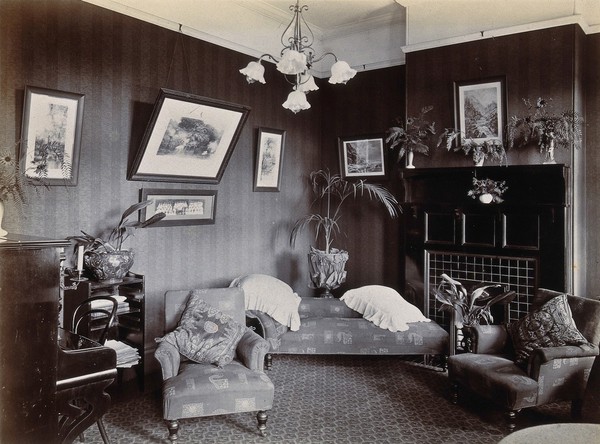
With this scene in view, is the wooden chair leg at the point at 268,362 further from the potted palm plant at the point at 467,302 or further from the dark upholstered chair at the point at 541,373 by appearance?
the dark upholstered chair at the point at 541,373

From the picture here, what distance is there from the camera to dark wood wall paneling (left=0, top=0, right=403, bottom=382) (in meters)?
3.99

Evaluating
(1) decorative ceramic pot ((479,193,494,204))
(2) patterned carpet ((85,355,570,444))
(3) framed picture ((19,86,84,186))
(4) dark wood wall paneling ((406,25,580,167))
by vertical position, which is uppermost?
(4) dark wood wall paneling ((406,25,580,167))

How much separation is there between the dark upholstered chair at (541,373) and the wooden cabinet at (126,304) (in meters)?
2.88

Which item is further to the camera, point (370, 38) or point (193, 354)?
point (370, 38)

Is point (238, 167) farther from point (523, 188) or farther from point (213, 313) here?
point (523, 188)

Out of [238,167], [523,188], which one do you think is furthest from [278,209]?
[523,188]

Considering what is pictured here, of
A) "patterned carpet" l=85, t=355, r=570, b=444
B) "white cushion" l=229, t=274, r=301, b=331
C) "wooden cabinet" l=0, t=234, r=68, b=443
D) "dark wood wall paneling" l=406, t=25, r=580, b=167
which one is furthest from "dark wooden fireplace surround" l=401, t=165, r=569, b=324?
"wooden cabinet" l=0, t=234, r=68, b=443

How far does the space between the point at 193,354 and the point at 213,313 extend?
397 mm

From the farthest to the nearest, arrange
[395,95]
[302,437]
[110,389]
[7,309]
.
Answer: [395,95]
[110,389]
[302,437]
[7,309]

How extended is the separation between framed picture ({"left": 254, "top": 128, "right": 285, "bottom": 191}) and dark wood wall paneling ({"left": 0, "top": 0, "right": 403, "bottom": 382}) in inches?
4.3

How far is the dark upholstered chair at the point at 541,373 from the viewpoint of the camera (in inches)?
147

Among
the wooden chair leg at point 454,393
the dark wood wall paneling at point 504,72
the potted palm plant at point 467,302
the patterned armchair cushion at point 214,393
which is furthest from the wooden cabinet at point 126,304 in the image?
the dark wood wall paneling at point 504,72

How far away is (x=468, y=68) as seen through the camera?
5543mm

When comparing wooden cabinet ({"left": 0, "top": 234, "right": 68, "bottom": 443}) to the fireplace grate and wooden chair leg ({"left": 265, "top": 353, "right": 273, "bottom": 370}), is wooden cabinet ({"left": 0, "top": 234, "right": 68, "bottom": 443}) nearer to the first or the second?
wooden chair leg ({"left": 265, "top": 353, "right": 273, "bottom": 370})
